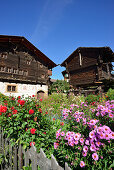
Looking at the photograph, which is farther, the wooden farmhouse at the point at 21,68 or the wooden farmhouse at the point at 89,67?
the wooden farmhouse at the point at 89,67

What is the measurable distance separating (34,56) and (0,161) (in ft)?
58.3

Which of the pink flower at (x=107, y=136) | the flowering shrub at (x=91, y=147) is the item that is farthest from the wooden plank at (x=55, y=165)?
the pink flower at (x=107, y=136)

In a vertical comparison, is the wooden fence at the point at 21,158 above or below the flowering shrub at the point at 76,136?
below

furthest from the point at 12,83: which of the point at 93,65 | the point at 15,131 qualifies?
the point at 15,131

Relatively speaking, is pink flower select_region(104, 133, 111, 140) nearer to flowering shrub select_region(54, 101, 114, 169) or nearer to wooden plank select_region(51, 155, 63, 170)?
flowering shrub select_region(54, 101, 114, 169)

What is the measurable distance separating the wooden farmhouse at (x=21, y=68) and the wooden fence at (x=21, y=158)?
12.9m

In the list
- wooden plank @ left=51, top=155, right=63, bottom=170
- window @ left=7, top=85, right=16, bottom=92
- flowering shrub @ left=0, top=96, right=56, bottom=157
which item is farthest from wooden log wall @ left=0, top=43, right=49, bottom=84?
wooden plank @ left=51, top=155, right=63, bottom=170

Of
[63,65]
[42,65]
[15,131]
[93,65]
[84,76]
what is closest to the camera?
[15,131]

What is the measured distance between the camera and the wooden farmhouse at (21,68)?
14.5 meters

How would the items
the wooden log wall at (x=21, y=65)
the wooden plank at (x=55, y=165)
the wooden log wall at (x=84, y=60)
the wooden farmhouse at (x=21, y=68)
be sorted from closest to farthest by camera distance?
the wooden plank at (x=55, y=165), the wooden farmhouse at (x=21, y=68), the wooden log wall at (x=21, y=65), the wooden log wall at (x=84, y=60)

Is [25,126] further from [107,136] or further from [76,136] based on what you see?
[107,136]

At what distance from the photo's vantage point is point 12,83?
14.7m

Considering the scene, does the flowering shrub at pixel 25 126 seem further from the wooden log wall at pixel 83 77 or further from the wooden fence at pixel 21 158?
the wooden log wall at pixel 83 77

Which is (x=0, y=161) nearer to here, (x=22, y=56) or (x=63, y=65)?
(x=22, y=56)
